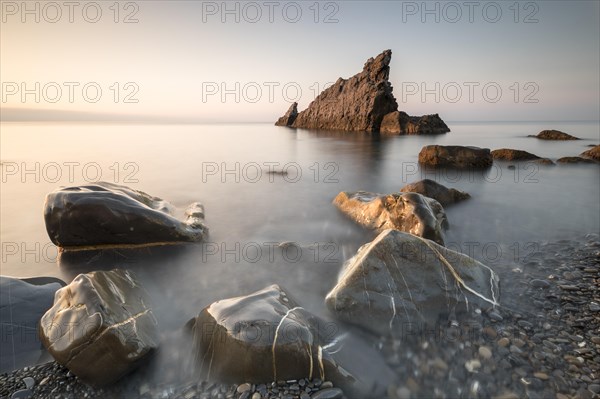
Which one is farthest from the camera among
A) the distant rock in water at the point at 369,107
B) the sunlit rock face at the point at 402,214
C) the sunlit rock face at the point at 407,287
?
the distant rock in water at the point at 369,107

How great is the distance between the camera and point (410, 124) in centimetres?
4347

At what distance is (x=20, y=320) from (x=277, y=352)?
3027mm

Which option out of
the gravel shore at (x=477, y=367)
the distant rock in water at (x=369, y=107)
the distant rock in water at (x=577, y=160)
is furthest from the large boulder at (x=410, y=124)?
the gravel shore at (x=477, y=367)

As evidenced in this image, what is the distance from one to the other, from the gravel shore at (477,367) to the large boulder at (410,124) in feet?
139

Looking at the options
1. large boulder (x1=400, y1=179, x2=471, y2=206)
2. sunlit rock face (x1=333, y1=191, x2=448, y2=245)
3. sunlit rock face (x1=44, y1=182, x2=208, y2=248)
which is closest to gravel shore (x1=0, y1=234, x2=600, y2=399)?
sunlit rock face (x1=333, y1=191, x2=448, y2=245)

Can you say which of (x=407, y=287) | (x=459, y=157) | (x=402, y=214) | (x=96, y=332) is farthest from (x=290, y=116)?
(x=96, y=332)

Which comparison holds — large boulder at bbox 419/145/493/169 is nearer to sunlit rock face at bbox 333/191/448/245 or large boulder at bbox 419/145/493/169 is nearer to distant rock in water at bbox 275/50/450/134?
sunlit rock face at bbox 333/191/448/245

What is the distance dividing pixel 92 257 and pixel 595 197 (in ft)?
43.8

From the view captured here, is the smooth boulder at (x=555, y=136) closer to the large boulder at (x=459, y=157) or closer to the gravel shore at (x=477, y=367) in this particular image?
the large boulder at (x=459, y=157)

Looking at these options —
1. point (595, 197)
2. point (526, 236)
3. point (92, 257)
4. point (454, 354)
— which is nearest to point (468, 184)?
point (595, 197)

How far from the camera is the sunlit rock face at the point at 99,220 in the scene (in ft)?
18.0

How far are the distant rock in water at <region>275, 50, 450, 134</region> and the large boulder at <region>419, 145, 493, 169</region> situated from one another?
2946 centimetres

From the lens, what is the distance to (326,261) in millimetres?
5500

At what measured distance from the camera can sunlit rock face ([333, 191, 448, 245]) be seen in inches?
223
